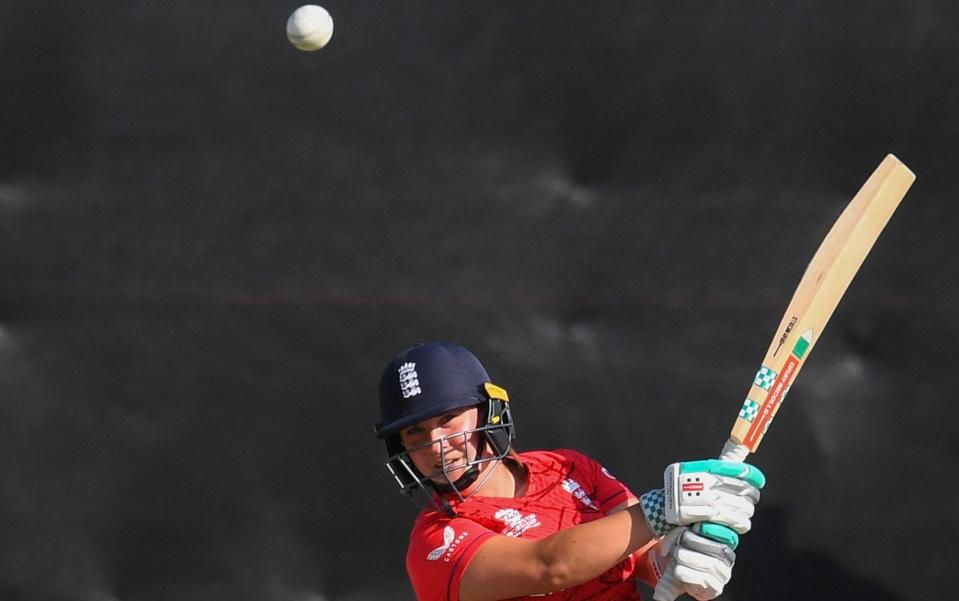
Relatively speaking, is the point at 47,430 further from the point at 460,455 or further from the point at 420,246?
the point at 460,455

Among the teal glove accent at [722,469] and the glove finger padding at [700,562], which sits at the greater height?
the teal glove accent at [722,469]

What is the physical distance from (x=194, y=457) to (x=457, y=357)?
1.31 m

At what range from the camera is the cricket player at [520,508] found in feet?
8.74

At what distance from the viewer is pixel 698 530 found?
8.82ft

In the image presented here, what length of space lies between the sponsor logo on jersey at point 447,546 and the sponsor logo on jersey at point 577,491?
317 mm

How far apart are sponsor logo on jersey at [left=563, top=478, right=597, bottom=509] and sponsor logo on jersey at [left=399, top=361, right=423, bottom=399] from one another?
1.22 feet

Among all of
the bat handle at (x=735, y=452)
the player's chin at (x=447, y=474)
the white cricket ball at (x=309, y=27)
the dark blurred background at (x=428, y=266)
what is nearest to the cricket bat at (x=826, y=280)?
the bat handle at (x=735, y=452)

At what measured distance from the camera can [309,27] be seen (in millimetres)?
3955

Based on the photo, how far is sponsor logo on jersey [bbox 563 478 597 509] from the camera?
312 centimetres

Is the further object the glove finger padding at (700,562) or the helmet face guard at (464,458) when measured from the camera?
the helmet face guard at (464,458)

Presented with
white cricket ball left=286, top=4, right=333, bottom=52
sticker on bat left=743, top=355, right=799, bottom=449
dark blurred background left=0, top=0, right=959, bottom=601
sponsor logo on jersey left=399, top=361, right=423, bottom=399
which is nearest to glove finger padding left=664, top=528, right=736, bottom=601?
sticker on bat left=743, top=355, right=799, bottom=449

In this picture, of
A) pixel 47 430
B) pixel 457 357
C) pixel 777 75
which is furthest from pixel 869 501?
pixel 47 430

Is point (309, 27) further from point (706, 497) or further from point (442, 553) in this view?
point (706, 497)

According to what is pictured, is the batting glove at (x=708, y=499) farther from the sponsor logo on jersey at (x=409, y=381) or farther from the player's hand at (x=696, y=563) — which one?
the sponsor logo on jersey at (x=409, y=381)
